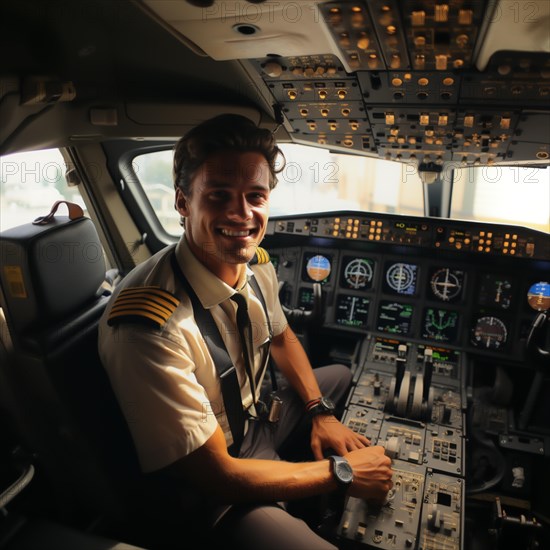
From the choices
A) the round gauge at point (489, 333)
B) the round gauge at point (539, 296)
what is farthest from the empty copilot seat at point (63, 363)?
the round gauge at point (539, 296)

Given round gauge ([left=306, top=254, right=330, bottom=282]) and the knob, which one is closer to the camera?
the knob

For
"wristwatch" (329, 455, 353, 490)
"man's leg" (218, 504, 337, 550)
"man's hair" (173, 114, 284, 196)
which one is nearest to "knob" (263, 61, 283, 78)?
"man's hair" (173, 114, 284, 196)

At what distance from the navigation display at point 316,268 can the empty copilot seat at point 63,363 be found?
1.76 metres

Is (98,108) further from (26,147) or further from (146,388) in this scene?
(146,388)

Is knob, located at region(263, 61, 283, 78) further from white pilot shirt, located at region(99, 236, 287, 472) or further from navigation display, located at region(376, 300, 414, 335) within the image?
navigation display, located at region(376, 300, 414, 335)

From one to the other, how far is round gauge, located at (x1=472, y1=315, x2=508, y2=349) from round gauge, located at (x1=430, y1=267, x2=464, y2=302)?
0.21 metres

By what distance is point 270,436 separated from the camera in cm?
182

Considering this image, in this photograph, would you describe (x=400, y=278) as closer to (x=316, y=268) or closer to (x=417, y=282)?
(x=417, y=282)

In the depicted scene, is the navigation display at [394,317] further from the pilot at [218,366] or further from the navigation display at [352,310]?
the pilot at [218,366]

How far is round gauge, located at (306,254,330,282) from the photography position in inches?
119

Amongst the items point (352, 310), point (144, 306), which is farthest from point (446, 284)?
point (144, 306)

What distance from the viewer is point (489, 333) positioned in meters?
2.64

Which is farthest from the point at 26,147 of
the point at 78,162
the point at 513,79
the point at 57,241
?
the point at 513,79

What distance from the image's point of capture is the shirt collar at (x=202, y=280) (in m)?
1.49
